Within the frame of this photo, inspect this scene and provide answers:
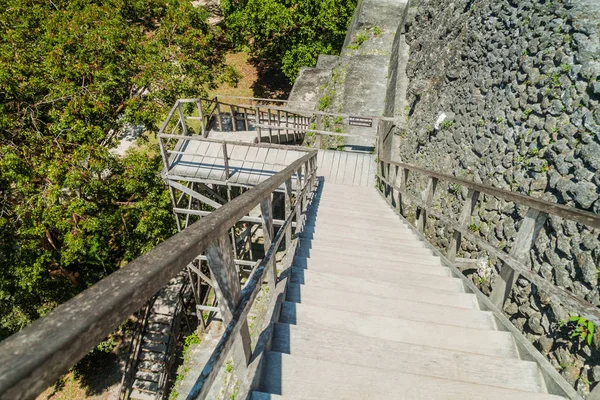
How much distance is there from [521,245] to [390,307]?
1138mm

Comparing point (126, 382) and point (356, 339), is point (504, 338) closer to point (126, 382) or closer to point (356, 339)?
point (356, 339)

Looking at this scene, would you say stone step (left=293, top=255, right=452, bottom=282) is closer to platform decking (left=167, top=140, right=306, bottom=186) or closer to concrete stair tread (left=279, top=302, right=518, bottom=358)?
concrete stair tread (left=279, top=302, right=518, bottom=358)

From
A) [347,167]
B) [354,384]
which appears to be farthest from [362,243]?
[347,167]

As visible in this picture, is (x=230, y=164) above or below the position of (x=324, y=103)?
below

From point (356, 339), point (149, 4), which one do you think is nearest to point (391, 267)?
point (356, 339)

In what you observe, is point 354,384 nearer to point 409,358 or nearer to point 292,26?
point 409,358

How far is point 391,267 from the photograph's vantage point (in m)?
3.46

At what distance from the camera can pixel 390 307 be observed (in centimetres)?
266

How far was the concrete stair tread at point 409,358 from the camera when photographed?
2.00 metres

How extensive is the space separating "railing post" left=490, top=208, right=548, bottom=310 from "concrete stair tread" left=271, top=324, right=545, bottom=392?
729mm

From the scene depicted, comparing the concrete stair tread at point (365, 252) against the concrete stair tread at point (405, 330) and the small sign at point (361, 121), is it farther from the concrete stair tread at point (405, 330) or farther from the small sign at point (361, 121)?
the small sign at point (361, 121)

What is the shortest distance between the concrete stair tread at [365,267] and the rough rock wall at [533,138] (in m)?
1.19

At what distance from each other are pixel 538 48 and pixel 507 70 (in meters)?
0.70

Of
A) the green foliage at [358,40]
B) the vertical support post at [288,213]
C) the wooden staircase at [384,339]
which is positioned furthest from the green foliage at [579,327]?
the green foliage at [358,40]
